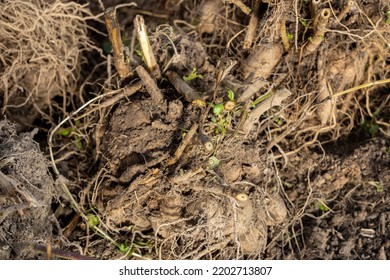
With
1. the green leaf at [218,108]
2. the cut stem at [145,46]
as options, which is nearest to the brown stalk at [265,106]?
the green leaf at [218,108]

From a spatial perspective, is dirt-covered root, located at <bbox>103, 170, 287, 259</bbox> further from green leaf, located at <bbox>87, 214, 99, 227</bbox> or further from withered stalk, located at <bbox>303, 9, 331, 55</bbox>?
→ withered stalk, located at <bbox>303, 9, 331, 55</bbox>

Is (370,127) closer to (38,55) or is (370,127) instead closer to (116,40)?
(116,40)

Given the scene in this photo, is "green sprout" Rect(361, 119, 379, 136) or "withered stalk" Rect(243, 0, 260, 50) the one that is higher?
"withered stalk" Rect(243, 0, 260, 50)

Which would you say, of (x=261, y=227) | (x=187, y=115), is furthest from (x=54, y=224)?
(x=261, y=227)

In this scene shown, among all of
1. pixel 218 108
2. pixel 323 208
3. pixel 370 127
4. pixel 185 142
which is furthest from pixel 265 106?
pixel 370 127

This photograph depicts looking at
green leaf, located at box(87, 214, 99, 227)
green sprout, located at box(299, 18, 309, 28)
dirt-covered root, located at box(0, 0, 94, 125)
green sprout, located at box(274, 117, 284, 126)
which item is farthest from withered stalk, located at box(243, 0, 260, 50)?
green leaf, located at box(87, 214, 99, 227)

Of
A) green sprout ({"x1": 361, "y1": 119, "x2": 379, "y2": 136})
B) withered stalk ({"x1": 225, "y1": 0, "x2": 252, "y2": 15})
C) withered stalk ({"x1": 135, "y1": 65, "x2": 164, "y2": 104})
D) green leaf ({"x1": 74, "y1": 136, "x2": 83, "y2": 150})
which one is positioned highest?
withered stalk ({"x1": 225, "y1": 0, "x2": 252, "y2": 15})

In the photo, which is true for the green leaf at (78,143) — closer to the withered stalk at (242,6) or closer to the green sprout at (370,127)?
the withered stalk at (242,6)
